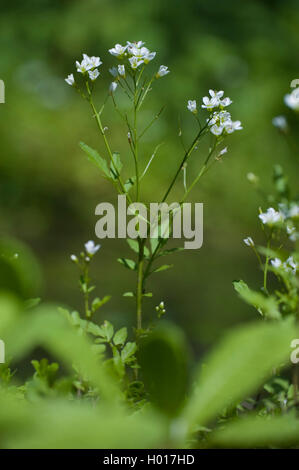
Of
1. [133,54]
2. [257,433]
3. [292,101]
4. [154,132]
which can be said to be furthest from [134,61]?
[154,132]

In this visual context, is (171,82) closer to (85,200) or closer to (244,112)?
(244,112)

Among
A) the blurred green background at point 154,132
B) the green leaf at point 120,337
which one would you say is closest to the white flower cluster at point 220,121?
the green leaf at point 120,337

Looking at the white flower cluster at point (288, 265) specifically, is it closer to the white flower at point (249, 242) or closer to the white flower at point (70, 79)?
the white flower at point (249, 242)

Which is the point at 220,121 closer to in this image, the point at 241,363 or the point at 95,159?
the point at 95,159

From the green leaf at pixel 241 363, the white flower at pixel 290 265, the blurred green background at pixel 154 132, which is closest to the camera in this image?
the green leaf at pixel 241 363

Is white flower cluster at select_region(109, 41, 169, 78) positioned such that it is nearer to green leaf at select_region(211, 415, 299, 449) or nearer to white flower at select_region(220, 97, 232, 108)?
white flower at select_region(220, 97, 232, 108)

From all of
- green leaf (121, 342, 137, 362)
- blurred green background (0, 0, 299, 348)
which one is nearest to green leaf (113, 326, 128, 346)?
green leaf (121, 342, 137, 362)

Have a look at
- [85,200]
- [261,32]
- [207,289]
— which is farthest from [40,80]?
[207,289]
